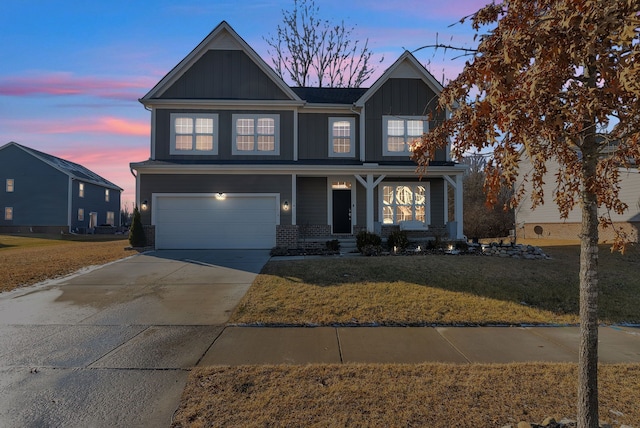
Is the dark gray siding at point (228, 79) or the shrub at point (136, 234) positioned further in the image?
the dark gray siding at point (228, 79)

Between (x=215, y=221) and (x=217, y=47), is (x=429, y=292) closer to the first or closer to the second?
(x=215, y=221)

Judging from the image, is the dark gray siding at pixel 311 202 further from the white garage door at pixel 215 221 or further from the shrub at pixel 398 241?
the shrub at pixel 398 241

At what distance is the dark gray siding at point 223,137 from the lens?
51.1 ft

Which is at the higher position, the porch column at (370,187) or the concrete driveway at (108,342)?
the porch column at (370,187)

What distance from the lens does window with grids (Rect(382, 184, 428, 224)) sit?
1642 centimetres

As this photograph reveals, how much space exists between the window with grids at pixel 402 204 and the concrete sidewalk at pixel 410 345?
407 inches

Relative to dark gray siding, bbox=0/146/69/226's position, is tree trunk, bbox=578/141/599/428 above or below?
below

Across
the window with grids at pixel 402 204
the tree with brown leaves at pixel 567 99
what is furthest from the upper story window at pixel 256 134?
the tree with brown leaves at pixel 567 99

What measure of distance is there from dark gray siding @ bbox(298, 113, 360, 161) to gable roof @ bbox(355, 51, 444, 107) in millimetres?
1713

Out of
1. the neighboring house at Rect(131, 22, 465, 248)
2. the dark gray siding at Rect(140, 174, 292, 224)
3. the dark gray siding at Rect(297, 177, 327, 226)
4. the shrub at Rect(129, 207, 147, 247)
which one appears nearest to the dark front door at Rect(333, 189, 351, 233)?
the neighboring house at Rect(131, 22, 465, 248)

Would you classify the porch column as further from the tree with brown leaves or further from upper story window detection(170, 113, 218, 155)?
the tree with brown leaves

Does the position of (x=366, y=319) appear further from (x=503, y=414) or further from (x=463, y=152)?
(x=463, y=152)

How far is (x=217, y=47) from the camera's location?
16062 mm

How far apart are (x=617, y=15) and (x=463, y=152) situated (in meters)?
1.40
